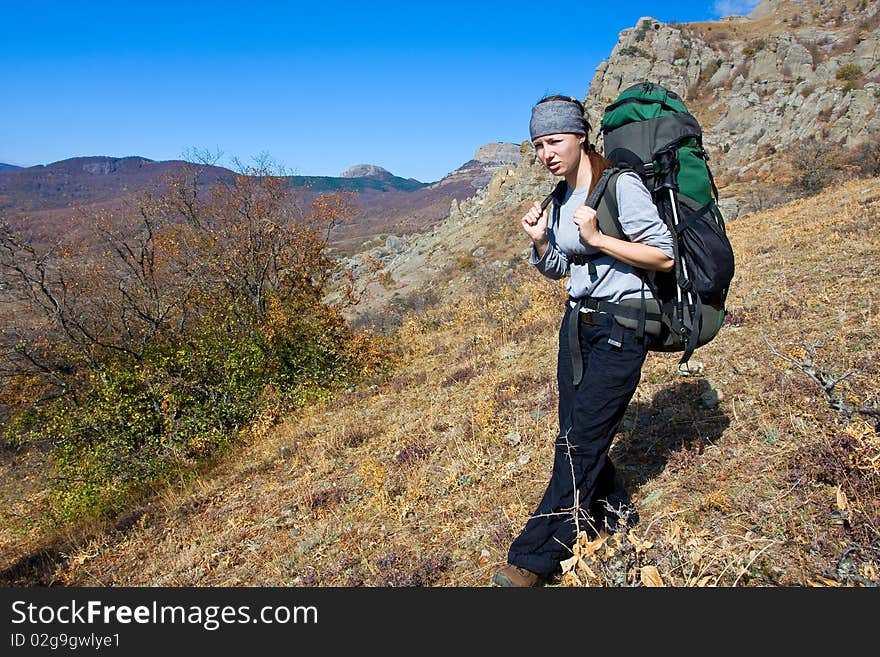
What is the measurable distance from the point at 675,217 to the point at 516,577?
1929 mm

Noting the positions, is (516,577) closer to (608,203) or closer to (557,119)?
(608,203)

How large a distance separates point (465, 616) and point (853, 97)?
34.8 meters

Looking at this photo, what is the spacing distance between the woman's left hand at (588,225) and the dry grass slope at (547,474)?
1.19 m

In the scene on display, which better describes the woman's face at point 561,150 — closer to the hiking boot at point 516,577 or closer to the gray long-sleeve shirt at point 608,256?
the gray long-sleeve shirt at point 608,256

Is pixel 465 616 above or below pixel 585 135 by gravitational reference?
below

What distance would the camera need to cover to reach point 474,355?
8938 mm

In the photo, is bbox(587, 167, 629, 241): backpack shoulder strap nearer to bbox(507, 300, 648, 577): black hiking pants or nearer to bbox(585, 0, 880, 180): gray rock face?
bbox(507, 300, 648, 577): black hiking pants

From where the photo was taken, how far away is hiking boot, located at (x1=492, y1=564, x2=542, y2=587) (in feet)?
8.55

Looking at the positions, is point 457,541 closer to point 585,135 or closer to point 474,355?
point 585,135

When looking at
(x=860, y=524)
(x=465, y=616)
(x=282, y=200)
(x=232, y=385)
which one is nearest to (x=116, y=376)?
(x=232, y=385)

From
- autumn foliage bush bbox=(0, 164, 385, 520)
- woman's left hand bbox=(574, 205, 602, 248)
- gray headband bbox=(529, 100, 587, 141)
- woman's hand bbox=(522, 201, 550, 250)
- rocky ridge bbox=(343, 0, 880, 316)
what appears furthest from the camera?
rocky ridge bbox=(343, 0, 880, 316)

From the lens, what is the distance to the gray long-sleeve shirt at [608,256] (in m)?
2.21

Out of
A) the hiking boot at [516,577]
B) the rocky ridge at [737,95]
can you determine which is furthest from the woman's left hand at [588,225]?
the rocky ridge at [737,95]

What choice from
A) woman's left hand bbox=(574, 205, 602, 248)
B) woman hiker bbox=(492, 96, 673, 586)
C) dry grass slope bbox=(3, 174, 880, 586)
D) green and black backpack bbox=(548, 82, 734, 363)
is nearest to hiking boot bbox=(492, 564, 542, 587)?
woman hiker bbox=(492, 96, 673, 586)
